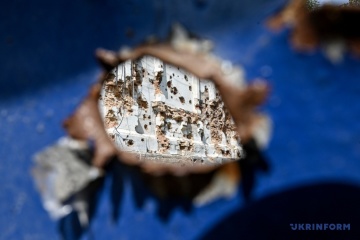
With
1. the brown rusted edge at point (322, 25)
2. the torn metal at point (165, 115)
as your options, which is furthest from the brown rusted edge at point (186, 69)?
the torn metal at point (165, 115)

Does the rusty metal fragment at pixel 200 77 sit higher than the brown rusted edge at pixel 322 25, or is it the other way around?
the brown rusted edge at pixel 322 25

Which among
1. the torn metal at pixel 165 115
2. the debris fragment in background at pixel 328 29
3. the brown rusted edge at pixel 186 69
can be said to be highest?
the torn metal at pixel 165 115

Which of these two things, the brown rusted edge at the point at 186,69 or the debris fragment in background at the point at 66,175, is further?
the debris fragment in background at the point at 66,175

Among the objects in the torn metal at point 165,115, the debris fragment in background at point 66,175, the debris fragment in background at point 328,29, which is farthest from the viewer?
the torn metal at point 165,115

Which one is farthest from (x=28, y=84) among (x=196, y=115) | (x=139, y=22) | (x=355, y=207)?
(x=196, y=115)

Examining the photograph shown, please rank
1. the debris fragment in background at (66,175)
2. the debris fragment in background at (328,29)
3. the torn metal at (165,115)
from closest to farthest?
the debris fragment in background at (328,29) < the debris fragment in background at (66,175) < the torn metal at (165,115)

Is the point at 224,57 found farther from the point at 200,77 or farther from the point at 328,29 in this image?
the point at 328,29

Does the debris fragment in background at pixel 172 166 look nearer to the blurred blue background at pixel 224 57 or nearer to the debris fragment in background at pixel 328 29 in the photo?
the blurred blue background at pixel 224 57

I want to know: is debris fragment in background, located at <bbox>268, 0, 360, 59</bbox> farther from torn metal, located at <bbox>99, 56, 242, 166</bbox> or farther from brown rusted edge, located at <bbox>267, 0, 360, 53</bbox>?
torn metal, located at <bbox>99, 56, 242, 166</bbox>

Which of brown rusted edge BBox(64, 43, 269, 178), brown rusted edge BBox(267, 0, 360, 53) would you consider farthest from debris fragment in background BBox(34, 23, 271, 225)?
brown rusted edge BBox(267, 0, 360, 53)
